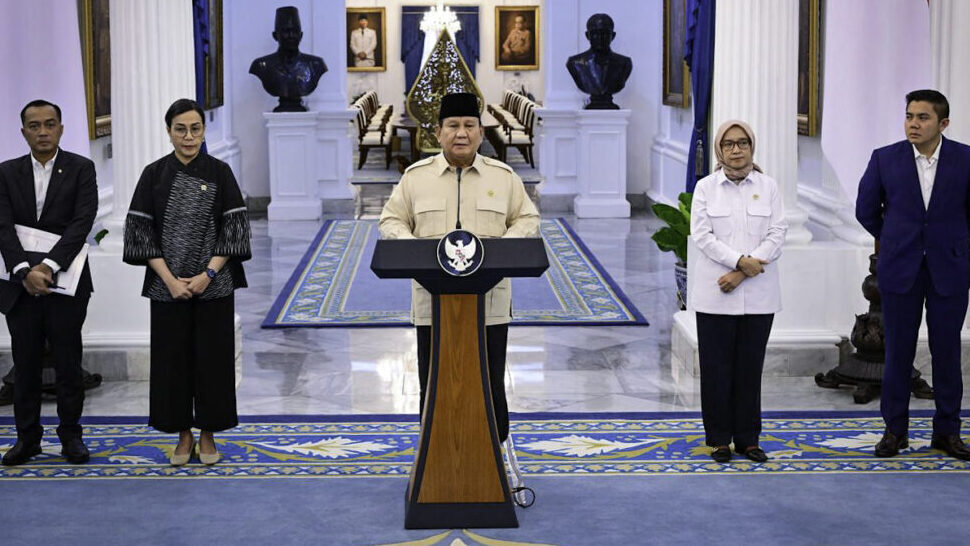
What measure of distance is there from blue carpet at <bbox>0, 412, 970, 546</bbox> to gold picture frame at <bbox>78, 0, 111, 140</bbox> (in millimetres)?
4251

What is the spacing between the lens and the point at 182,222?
5.52 meters

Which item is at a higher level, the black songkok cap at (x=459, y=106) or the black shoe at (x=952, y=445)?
the black songkok cap at (x=459, y=106)

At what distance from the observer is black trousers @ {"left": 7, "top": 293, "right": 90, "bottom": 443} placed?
576 centimetres

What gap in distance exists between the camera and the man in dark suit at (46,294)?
226 inches

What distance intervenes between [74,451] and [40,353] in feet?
1.48

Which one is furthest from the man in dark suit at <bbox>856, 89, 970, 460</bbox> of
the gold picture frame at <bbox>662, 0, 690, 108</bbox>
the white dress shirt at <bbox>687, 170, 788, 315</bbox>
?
the gold picture frame at <bbox>662, 0, 690, 108</bbox>

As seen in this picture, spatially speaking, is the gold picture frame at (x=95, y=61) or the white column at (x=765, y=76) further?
the gold picture frame at (x=95, y=61)

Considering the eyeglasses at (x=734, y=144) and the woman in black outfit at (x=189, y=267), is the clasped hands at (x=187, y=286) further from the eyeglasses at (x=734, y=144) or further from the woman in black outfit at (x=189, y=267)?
the eyeglasses at (x=734, y=144)

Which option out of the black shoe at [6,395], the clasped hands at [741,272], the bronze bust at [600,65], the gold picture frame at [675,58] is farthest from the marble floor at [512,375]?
the bronze bust at [600,65]

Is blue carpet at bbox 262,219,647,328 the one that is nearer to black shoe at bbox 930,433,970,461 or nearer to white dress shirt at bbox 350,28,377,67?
black shoe at bbox 930,433,970,461

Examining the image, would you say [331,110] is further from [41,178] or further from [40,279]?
[40,279]

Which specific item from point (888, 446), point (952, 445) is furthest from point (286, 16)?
point (952, 445)

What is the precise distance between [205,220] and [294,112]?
10032 millimetres

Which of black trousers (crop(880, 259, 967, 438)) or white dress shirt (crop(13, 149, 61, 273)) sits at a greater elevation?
white dress shirt (crop(13, 149, 61, 273))
